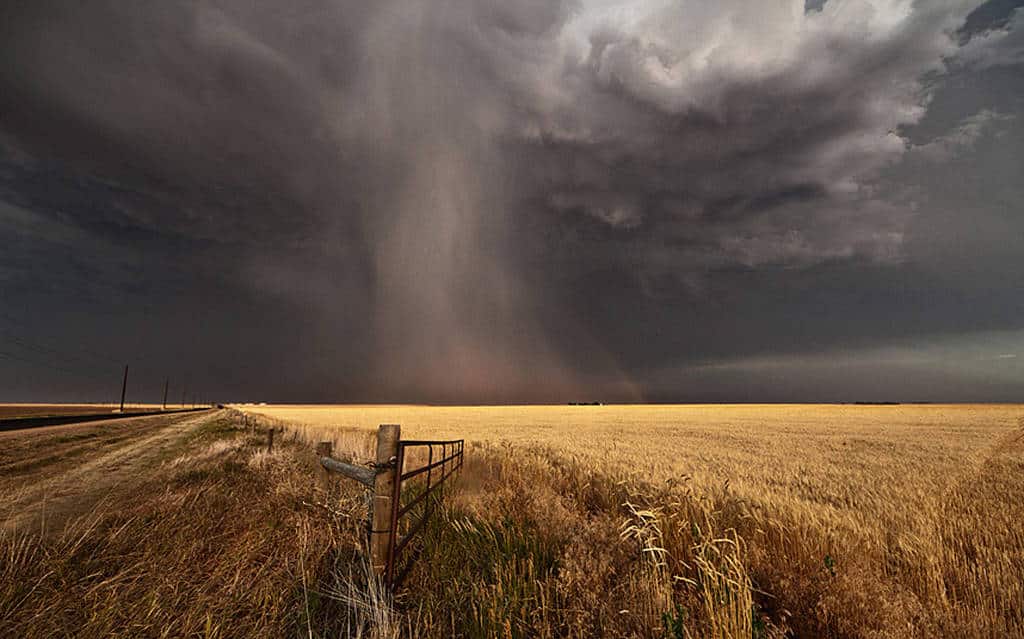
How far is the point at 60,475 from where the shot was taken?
515 inches

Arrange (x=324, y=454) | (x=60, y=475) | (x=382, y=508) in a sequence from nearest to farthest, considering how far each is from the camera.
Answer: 1. (x=382, y=508)
2. (x=324, y=454)
3. (x=60, y=475)

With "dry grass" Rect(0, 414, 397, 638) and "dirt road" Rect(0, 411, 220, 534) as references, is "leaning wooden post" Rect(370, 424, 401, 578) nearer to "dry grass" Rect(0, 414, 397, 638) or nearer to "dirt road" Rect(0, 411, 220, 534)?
"dry grass" Rect(0, 414, 397, 638)

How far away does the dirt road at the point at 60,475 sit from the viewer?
832 cm

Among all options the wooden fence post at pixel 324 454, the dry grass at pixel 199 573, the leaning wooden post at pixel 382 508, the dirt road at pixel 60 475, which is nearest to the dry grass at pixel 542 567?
the dry grass at pixel 199 573

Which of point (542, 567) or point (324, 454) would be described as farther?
point (324, 454)

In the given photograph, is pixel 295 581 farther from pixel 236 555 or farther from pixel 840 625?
pixel 840 625

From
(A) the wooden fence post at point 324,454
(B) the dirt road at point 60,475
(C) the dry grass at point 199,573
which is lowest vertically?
(B) the dirt road at point 60,475

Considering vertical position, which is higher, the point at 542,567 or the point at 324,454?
the point at 324,454

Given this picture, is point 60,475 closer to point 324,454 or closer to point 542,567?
point 324,454

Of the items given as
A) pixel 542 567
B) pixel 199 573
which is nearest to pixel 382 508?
pixel 542 567

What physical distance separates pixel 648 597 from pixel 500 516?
285cm

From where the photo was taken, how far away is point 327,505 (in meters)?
7.59

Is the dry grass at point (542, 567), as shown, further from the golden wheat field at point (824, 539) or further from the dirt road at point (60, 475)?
the dirt road at point (60, 475)

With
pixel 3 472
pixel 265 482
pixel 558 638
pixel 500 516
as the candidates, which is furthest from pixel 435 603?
pixel 3 472
